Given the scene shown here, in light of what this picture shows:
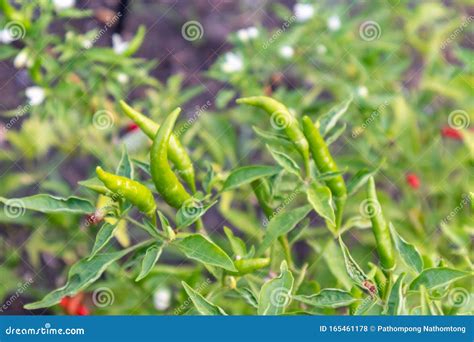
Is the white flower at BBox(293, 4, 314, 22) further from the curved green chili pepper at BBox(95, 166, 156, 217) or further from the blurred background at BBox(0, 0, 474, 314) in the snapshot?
the curved green chili pepper at BBox(95, 166, 156, 217)

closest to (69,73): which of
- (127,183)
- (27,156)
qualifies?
(27,156)

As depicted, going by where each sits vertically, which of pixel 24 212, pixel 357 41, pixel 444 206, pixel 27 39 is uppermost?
pixel 357 41

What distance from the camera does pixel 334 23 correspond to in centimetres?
293

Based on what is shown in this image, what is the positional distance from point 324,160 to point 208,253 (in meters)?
0.41

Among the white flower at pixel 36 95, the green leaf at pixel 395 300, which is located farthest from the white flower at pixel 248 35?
the green leaf at pixel 395 300

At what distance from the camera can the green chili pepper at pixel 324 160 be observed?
191 centimetres

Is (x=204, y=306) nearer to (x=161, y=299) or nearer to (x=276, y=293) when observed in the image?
(x=276, y=293)

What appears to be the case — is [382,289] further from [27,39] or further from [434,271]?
[27,39]

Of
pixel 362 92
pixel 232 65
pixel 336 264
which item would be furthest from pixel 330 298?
pixel 232 65

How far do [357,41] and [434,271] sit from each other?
1.60 meters

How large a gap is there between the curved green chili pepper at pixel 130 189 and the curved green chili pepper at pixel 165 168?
0.04 metres

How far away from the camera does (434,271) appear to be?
1.73 metres

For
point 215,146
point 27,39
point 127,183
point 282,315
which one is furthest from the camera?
point 215,146

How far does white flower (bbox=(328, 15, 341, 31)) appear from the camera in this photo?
2.94 metres
